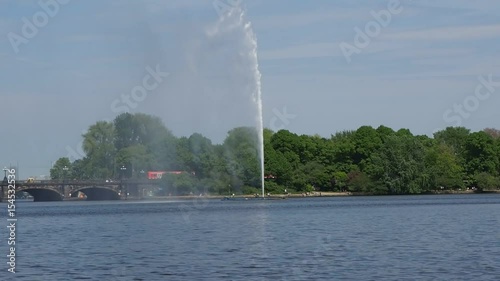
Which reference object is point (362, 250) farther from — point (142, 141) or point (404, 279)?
point (142, 141)

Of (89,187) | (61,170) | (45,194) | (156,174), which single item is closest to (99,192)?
(45,194)

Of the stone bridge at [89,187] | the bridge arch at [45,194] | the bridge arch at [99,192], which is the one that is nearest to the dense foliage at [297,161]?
the bridge arch at [99,192]

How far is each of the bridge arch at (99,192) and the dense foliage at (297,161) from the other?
11.2 ft

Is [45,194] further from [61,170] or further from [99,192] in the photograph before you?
[61,170]

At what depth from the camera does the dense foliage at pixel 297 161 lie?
128m

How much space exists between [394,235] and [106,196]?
111 metres

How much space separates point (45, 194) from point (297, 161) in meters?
42.0

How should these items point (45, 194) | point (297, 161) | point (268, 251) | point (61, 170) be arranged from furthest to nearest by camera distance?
point (61, 170), point (45, 194), point (297, 161), point (268, 251)

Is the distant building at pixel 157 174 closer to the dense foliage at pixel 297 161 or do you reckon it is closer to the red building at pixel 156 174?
the red building at pixel 156 174

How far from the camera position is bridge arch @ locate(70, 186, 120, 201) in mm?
141000

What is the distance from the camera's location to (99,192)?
157125mm

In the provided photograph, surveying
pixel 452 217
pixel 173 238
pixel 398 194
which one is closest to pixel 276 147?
pixel 398 194

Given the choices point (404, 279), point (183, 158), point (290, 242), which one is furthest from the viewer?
point (183, 158)

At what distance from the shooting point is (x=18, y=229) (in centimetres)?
6194
